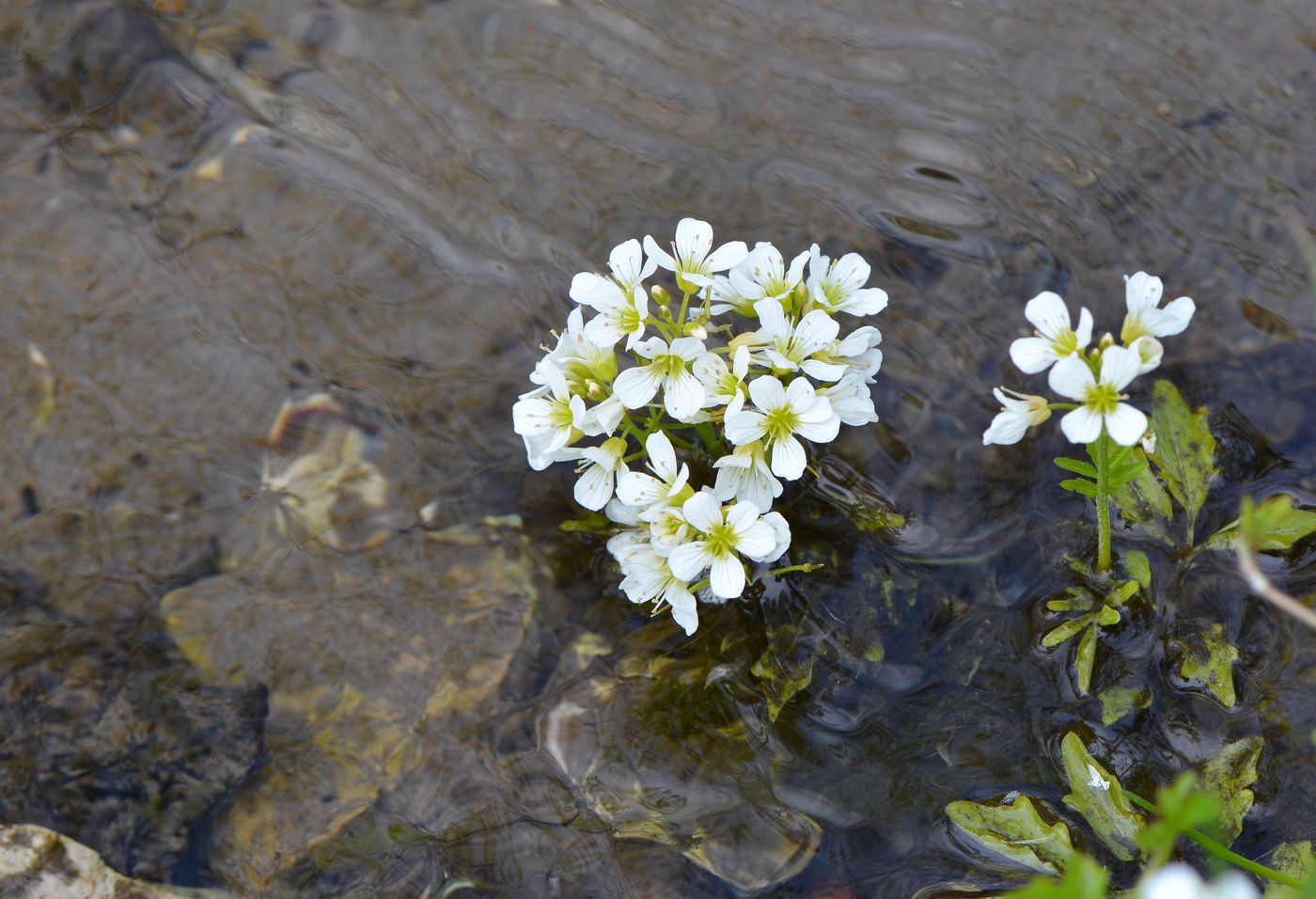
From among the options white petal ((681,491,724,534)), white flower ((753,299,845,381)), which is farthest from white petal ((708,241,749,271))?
white petal ((681,491,724,534))

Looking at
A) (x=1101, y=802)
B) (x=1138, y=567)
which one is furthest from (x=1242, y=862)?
(x=1138, y=567)

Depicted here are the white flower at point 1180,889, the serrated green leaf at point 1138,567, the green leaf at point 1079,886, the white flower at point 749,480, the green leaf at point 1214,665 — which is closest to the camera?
the white flower at point 1180,889

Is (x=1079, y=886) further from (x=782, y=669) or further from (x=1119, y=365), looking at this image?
(x=782, y=669)

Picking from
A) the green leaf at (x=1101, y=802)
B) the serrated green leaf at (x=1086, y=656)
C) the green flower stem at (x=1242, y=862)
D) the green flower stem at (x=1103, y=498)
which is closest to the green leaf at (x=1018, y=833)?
the green leaf at (x=1101, y=802)

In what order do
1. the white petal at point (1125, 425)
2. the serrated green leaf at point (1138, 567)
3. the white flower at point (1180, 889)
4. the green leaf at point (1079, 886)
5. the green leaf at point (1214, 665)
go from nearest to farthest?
the white flower at point (1180, 889)
the green leaf at point (1079, 886)
the white petal at point (1125, 425)
the green leaf at point (1214, 665)
the serrated green leaf at point (1138, 567)

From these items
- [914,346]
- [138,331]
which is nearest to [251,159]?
[138,331]

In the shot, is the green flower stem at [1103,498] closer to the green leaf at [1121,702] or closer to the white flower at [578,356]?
the green leaf at [1121,702]

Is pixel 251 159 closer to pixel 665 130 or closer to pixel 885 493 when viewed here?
pixel 665 130

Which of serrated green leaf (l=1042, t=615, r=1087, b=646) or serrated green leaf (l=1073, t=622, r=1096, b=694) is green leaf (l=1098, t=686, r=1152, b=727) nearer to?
serrated green leaf (l=1073, t=622, r=1096, b=694)
